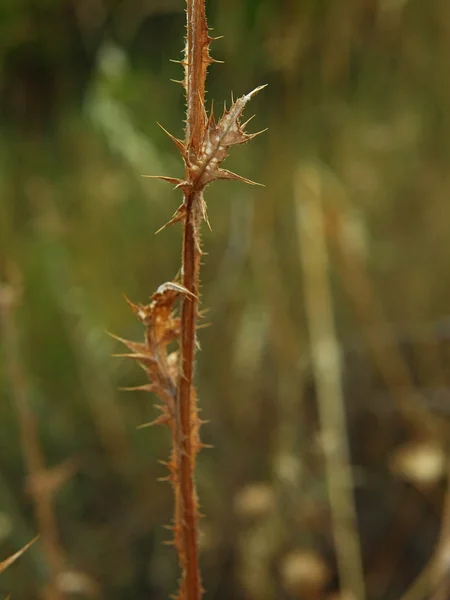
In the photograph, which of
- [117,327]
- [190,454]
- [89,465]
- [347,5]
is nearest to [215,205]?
[117,327]

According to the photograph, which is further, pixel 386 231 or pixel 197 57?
pixel 386 231

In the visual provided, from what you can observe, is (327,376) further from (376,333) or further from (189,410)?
(189,410)

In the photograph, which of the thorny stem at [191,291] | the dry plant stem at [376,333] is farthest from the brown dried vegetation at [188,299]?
the dry plant stem at [376,333]

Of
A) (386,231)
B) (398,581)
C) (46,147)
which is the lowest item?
(398,581)

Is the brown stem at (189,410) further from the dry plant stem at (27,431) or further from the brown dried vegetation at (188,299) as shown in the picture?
the dry plant stem at (27,431)

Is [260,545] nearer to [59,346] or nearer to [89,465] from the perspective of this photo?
[89,465]

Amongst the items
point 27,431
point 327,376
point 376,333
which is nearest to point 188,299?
point 27,431
